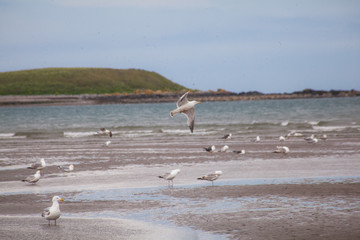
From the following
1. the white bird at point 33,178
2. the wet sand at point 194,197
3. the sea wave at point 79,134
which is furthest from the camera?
the sea wave at point 79,134

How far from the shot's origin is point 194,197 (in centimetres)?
1338

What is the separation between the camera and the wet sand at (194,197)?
1003 cm

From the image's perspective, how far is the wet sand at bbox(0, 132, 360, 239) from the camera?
32.9 feet

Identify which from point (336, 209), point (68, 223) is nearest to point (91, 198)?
point (68, 223)

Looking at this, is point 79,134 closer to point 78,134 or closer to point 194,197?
point 78,134

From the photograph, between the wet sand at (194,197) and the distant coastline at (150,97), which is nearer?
the wet sand at (194,197)

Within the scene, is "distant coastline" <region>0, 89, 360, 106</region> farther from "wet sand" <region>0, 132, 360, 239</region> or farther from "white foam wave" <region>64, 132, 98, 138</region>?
"wet sand" <region>0, 132, 360, 239</region>

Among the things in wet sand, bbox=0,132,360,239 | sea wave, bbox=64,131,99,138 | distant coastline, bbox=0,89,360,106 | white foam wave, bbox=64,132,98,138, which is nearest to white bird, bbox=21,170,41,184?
wet sand, bbox=0,132,360,239

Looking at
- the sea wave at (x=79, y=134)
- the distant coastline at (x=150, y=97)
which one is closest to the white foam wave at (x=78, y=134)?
the sea wave at (x=79, y=134)

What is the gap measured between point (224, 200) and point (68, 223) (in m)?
3.99

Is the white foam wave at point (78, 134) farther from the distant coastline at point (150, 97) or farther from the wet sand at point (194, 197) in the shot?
the distant coastline at point (150, 97)

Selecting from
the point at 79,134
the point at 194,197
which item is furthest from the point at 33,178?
the point at 79,134

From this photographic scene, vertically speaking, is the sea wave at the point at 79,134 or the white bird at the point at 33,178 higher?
the white bird at the point at 33,178

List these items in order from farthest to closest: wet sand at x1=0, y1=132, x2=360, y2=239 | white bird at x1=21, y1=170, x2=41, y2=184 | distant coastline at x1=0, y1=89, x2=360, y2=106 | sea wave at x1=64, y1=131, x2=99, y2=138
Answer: distant coastline at x1=0, y1=89, x2=360, y2=106 → sea wave at x1=64, y1=131, x2=99, y2=138 → white bird at x1=21, y1=170, x2=41, y2=184 → wet sand at x1=0, y1=132, x2=360, y2=239
